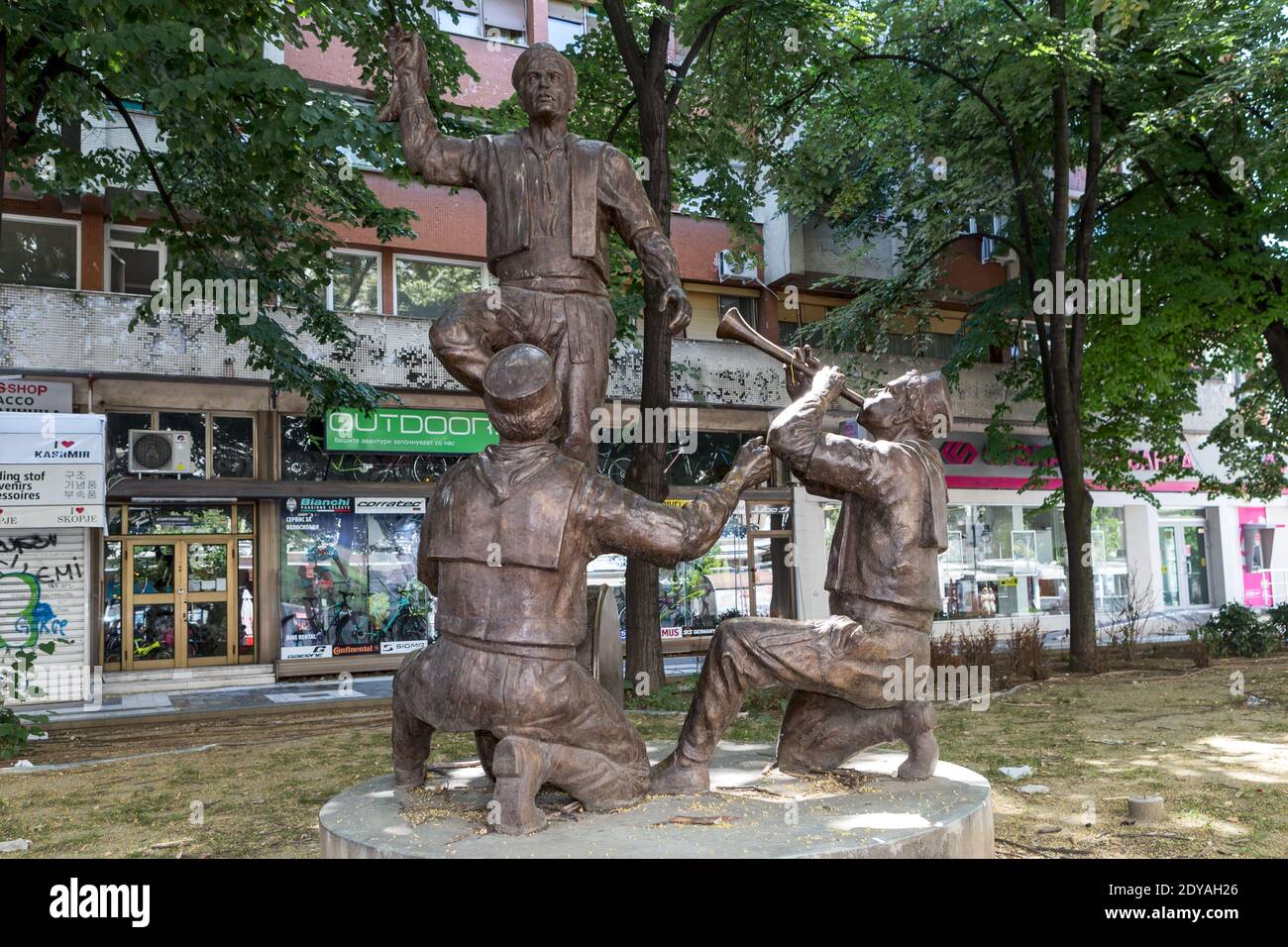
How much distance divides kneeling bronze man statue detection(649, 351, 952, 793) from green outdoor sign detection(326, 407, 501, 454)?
12800 mm

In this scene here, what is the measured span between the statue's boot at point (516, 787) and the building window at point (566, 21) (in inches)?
696

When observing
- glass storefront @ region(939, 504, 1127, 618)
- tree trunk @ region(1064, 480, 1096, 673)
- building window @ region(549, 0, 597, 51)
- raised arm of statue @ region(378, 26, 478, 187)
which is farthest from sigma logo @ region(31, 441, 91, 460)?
glass storefront @ region(939, 504, 1127, 618)

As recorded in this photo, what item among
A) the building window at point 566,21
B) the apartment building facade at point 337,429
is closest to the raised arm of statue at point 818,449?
the apartment building facade at point 337,429

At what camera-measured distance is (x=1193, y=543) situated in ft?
90.0

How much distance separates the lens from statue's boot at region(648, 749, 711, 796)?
4062mm

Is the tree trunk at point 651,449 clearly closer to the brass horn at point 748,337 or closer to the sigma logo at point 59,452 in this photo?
the brass horn at point 748,337

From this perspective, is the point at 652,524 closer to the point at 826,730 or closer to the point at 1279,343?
the point at 826,730

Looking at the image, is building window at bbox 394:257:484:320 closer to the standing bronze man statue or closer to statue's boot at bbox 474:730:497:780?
the standing bronze man statue

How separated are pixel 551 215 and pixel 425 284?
Result: 14.0m

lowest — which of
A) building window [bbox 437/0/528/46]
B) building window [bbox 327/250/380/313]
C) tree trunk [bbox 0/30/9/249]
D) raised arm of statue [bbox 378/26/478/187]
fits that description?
raised arm of statue [bbox 378/26/478/187]

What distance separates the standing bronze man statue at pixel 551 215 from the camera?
444 cm

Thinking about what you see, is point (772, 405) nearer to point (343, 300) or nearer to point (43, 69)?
point (343, 300)

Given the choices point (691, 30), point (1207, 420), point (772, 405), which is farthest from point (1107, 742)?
point (1207, 420)

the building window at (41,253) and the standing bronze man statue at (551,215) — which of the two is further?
the building window at (41,253)
